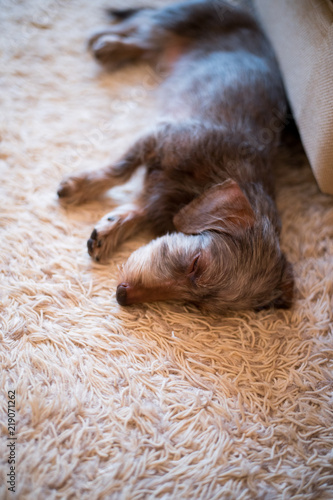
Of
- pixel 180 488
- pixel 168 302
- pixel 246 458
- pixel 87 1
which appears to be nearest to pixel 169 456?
pixel 180 488

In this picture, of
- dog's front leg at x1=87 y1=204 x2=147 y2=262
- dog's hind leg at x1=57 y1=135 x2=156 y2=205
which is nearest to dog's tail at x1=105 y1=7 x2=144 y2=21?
dog's hind leg at x1=57 y1=135 x2=156 y2=205

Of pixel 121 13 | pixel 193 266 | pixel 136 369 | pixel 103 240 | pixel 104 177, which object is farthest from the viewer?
pixel 121 13

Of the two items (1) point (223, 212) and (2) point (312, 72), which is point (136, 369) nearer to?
(1) point (223, 212)

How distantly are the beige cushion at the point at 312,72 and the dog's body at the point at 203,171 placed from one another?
182mm

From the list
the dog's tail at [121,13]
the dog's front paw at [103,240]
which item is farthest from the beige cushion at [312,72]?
the dog's tail at [121,13]

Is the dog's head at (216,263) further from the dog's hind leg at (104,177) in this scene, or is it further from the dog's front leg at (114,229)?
the dog's hind leg at (104,177)

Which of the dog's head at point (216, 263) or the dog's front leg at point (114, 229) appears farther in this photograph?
the dog's front leg at point (114, 229)

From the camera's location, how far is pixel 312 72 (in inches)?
77.4

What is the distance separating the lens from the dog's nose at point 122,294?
1.67 metres

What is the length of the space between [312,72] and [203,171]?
2.46 feet

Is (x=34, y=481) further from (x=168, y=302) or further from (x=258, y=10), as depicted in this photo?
(x=258, y=10)

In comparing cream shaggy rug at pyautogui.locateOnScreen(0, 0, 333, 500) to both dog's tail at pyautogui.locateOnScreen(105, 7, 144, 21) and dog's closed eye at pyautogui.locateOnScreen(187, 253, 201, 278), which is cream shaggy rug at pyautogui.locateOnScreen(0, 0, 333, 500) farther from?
dog's tail at pyautogui.locateOnScreen(105, 7, 144, 21)

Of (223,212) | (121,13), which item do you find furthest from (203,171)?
(121,13)

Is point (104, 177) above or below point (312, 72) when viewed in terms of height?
below
